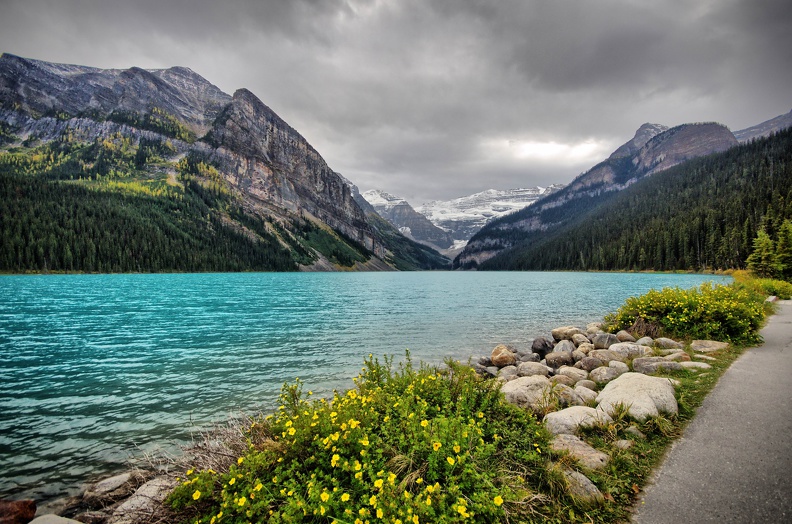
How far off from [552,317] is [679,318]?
18.0 meters

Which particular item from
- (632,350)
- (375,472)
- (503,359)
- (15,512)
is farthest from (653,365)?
(15,512)

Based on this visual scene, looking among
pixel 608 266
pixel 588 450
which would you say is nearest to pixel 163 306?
pixel 588 450

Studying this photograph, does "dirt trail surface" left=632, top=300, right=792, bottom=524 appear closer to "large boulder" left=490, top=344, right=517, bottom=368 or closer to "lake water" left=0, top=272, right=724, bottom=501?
"large boulder" left=490, top=344, right=517, bottom=368

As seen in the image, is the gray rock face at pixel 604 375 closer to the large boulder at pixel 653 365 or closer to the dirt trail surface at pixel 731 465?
the large boulder at pixel 653 365

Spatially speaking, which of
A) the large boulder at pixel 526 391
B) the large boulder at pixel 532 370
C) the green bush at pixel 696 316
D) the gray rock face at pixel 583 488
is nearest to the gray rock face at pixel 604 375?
the large boulder at pixel 532 370

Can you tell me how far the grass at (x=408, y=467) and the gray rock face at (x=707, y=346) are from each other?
9.95 meters

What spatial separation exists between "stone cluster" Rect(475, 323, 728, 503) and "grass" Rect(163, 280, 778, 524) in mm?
291

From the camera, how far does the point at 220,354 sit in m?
20.9

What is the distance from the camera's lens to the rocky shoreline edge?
19.7 ft

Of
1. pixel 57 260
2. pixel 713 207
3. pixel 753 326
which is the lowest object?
pixel 753 326

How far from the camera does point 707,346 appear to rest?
1541 cm

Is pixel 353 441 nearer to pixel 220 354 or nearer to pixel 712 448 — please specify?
pixel 712 448

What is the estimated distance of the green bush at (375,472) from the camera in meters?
4.44

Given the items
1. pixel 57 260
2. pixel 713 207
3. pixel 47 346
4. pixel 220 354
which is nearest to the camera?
pixel 220 354
